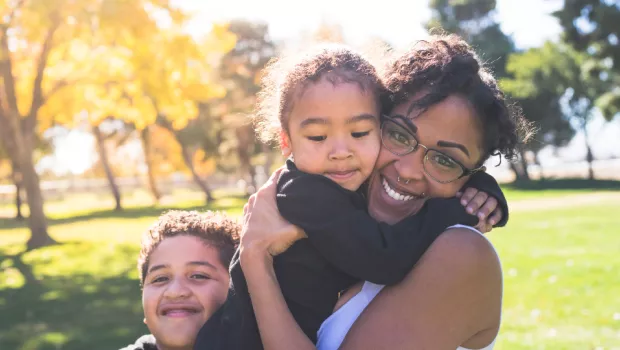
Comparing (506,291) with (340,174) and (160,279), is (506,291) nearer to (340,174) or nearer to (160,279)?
(160,279)

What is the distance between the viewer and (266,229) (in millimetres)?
2193

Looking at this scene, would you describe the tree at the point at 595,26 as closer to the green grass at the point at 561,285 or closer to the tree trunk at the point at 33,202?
the green grass at the point at 561,285

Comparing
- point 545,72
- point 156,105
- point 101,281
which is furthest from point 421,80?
point 545,72

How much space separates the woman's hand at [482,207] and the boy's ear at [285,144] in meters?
0.71

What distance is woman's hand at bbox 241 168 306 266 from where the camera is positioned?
2141 mm

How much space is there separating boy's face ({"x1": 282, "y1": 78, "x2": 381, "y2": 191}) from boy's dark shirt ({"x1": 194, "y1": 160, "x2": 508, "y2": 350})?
0.27 feet

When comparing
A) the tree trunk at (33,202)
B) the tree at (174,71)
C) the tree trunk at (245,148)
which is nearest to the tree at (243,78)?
the tree trunk at (245,148)

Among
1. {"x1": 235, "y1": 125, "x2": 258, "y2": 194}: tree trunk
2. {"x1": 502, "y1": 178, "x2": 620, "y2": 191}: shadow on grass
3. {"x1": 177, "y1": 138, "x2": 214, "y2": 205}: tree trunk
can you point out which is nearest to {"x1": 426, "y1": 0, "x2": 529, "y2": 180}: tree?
{"x1": 502, "y1": 178, "x2": 620, "y2": 191}: shadow on grass

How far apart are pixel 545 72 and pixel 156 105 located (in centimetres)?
3514

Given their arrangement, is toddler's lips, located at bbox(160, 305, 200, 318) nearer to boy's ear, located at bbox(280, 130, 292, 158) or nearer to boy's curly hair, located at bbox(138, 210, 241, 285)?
boy's curly hair, located at bbox(138, 210, 241, 285)

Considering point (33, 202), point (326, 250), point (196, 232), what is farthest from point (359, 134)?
point (33, 202)

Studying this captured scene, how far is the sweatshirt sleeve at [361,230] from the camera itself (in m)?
1.88

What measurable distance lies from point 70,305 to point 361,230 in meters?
Answer: 7.51

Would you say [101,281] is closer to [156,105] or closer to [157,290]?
[156,105]
